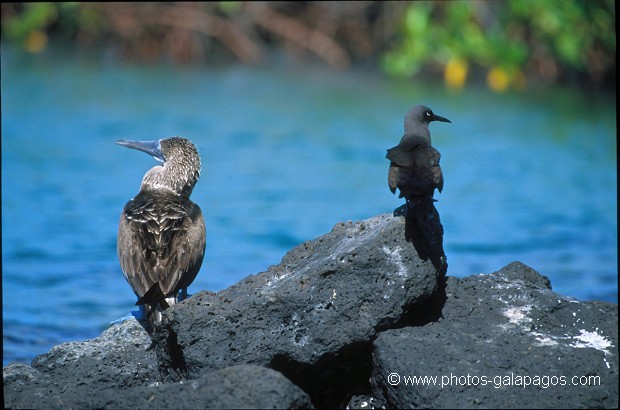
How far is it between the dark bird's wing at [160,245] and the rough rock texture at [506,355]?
5.12 feet

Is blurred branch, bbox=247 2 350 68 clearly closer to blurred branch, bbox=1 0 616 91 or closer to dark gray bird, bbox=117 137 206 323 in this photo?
blurred branch, bbox=1 0 616 91

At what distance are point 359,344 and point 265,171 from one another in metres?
9.56

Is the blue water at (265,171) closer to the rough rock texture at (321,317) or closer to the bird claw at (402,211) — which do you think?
the rough rock texture at (321,317)

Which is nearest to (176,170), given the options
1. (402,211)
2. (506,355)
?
(402,211)

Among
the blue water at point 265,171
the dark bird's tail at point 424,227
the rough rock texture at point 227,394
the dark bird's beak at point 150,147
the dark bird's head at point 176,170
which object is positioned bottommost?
the rough rock texture at point 227,394

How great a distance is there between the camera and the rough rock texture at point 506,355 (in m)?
4.49

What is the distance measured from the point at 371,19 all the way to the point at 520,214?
31.1ft

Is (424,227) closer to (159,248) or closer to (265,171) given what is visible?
(159,248)

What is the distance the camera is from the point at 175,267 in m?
5.73

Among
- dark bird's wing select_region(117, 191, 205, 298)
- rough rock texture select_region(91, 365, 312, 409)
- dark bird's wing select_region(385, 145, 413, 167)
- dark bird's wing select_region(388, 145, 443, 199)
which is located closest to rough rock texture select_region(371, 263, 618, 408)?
rough rock texture select_region(91, 365, 312, 409)

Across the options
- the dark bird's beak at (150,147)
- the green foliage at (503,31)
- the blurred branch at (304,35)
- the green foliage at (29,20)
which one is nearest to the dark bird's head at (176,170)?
the dark bird's beak at (150,147)

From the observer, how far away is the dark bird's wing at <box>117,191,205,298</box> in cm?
570

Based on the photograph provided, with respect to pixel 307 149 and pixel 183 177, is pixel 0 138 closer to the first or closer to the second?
pixel 307 149

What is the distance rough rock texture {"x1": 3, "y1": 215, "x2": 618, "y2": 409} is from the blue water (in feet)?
9.81
